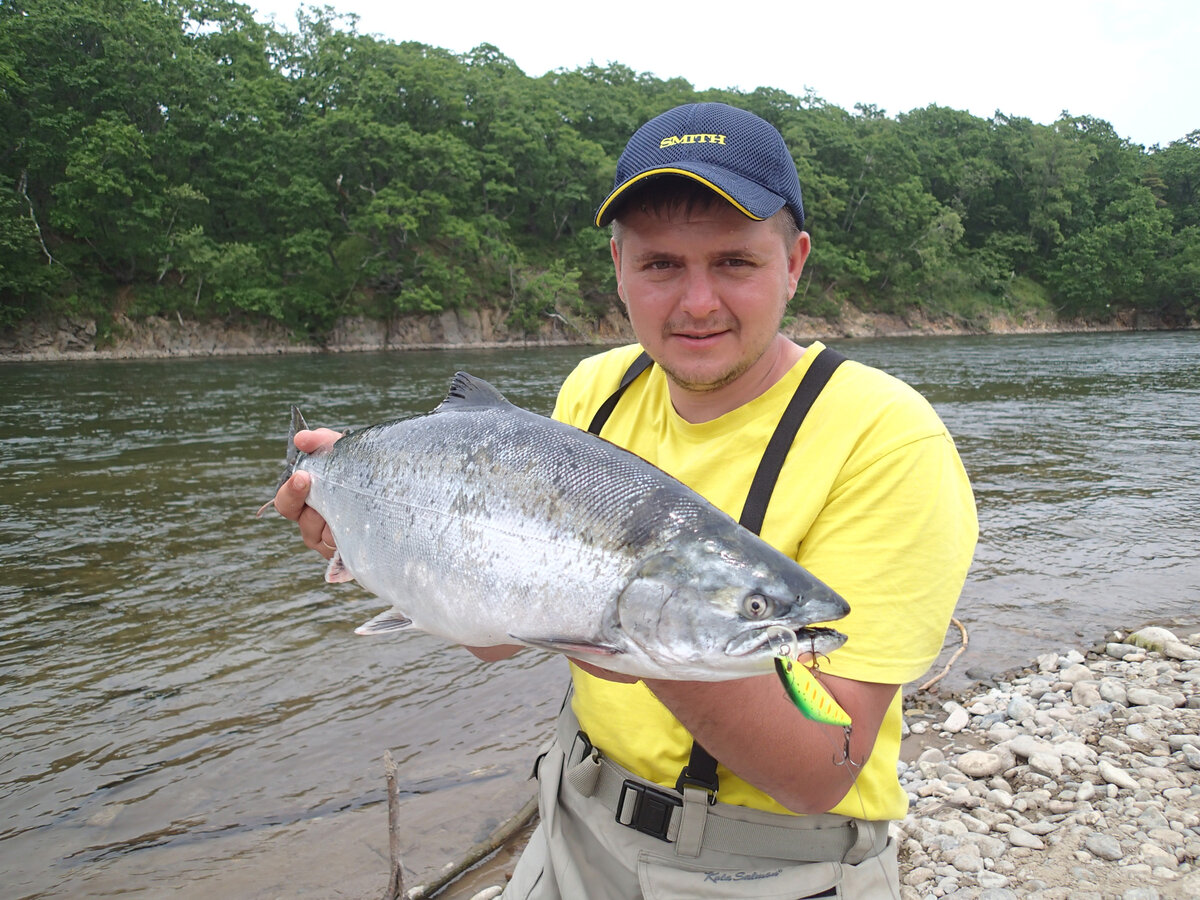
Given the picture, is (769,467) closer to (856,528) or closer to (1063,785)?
(856,528)

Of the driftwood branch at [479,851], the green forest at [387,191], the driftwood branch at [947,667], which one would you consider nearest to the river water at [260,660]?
the driftwood branch at [947,667]

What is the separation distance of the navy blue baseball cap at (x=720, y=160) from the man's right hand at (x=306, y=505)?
1.33m

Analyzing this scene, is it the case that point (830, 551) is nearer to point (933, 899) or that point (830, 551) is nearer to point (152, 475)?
point (933, 899)

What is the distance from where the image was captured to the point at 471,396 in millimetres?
2359

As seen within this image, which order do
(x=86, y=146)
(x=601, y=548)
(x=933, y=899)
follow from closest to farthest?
1. (x=601, y=548)
2. (x=933, y=899)
3. (x=86, y=146)

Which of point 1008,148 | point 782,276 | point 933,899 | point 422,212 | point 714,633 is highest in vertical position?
point 1008,148

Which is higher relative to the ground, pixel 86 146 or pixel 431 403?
pixel 86 146

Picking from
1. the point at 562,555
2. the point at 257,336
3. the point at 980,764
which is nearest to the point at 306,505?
the point at 562,555

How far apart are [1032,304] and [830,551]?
71.4 metres

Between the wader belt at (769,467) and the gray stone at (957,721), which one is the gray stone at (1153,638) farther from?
Answer: the wader belt at (769,467)

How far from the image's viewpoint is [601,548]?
1700 millimetres

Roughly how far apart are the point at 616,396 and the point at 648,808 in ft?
4.10

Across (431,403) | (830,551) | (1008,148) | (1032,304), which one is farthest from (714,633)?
(1008,148)

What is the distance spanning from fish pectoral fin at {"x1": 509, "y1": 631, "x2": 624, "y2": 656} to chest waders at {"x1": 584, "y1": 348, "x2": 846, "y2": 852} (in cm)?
49
